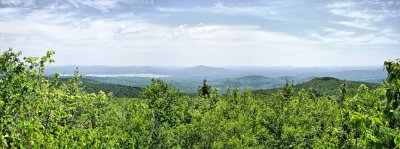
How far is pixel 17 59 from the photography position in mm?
21016

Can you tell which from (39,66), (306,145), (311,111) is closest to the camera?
(39,66)

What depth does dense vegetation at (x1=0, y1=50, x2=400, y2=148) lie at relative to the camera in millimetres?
12138

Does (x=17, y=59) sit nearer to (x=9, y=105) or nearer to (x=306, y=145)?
(x=9, y=105)

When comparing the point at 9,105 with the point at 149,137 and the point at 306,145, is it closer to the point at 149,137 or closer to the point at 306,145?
the point at 149,137

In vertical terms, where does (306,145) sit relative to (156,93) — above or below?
below

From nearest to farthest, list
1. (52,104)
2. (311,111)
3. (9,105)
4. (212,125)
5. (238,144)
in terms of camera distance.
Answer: (52,104)
(9,105)
(238,144)
(212,125)
(311,111)

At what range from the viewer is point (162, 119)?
32531 millimetres

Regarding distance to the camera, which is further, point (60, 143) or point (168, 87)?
point (168, 87)

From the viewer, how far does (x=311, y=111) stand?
49.4 m

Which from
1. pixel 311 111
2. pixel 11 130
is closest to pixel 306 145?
pixel 311 111

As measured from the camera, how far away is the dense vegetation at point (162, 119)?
39.8 ft

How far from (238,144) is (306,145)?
494 inches

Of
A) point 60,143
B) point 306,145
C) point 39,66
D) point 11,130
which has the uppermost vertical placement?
point 39,66

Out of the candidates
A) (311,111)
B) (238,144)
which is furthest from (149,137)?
(311,111)
